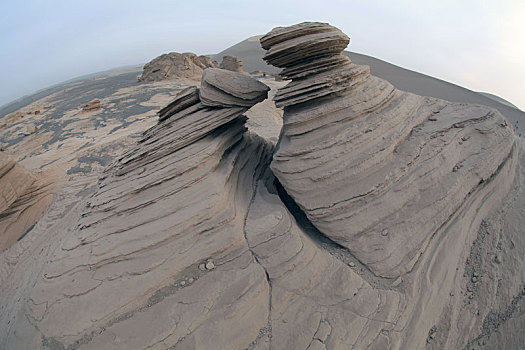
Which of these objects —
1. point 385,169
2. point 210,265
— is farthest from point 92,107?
point 385,169

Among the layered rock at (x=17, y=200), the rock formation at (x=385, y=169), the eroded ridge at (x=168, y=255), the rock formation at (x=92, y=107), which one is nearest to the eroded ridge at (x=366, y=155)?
the rock formation at (x=385, y=169)

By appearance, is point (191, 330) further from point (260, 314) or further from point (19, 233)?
point (19, 233)

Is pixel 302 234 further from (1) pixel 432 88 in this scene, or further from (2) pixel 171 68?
(1) pixel 432 88

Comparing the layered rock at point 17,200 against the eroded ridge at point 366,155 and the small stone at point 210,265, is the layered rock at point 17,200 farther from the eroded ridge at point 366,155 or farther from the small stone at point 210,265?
the eroded ridge at point 366,155

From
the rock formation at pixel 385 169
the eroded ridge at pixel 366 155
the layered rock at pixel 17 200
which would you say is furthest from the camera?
the layered rock at pixel 17 200

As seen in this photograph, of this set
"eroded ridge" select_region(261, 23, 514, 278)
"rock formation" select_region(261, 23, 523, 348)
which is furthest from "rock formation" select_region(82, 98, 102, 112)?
"eroded ridge" select_region(261, 23, 514, 278)

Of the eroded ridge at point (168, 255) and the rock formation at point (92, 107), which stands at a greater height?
the rock formation at point (92, 107)
